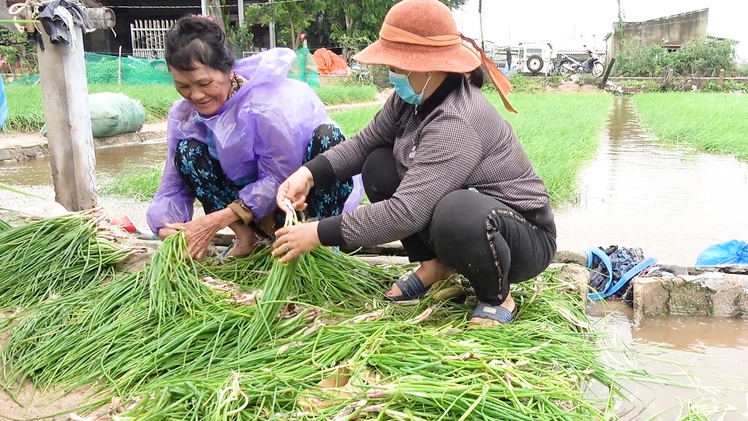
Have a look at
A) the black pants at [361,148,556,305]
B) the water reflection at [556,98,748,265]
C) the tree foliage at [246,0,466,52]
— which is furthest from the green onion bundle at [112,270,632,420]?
the tree foliage at [246,0,466,52]

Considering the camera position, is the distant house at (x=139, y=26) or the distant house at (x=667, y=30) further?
the distant house at (x=667, y=30)

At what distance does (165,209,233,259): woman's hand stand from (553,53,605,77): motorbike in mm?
24344

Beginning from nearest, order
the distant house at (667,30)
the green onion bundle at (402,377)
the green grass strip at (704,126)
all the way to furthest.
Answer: the green onion bundle at (402,377) → the green grass strip at (704,126) → the distant house at (667,30)

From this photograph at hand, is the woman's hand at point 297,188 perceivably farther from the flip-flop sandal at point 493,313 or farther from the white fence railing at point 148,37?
the white fence railing at point 148,37

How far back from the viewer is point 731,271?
2.54 m

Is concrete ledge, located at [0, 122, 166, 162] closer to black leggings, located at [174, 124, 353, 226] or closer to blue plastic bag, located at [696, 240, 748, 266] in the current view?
black leggings, located at [174, 124, 353, 226]

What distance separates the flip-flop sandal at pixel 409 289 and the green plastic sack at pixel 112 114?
235 inches

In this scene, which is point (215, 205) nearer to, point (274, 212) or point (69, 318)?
point (274, 212)

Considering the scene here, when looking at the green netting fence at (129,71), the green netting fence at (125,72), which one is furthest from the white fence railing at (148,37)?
the green netting fence at (125,72)

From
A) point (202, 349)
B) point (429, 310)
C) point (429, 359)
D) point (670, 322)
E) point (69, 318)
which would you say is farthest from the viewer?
point (670, 322)

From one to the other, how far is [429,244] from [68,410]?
1.12 meters

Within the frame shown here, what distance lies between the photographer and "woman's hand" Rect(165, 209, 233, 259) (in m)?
2.36

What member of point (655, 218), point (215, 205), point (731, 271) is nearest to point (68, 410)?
point (215, 205)

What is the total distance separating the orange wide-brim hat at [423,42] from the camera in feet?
6.16
